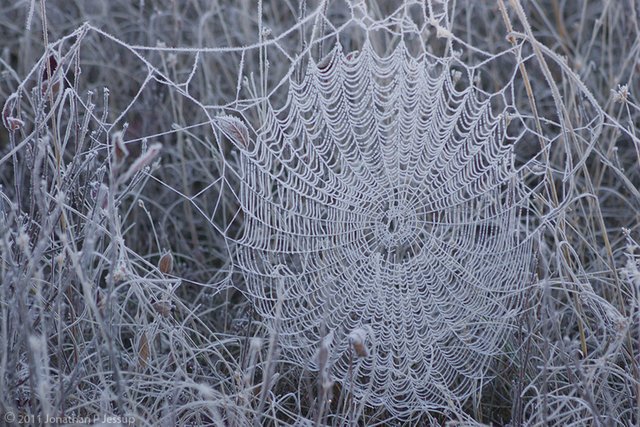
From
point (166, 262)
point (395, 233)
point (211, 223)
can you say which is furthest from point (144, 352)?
point (395, 233)

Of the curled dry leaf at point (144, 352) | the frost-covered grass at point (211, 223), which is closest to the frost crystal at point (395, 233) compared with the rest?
the frost-covered grass at point (211, 223)

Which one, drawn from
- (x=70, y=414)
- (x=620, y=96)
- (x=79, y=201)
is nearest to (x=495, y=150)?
(x=620, y=96)

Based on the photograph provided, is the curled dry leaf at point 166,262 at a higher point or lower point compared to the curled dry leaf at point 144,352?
higher

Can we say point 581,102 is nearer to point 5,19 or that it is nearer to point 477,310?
point 477,310

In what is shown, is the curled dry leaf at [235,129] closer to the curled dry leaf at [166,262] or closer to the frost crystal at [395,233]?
the frost crystal at [395,233]

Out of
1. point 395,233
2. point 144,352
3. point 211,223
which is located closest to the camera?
point 211,223

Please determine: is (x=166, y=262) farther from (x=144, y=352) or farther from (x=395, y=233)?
(x=395, y=233)

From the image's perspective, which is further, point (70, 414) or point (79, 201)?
point (79, 201)
